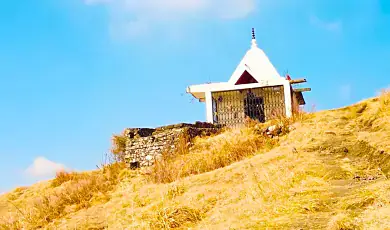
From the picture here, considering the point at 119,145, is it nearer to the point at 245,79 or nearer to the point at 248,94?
the point at 248,94

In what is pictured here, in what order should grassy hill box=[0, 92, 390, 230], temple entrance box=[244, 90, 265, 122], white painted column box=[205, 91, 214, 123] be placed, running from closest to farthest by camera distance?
grassy hill box=[0, 92, 390, 230] → temple entrance box=[244, 90, 265, 122] → white painted column box=[205, 91, 214, 123]

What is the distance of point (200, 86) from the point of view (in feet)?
75.6

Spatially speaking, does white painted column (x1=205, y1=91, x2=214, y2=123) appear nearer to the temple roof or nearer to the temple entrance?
the temple roof

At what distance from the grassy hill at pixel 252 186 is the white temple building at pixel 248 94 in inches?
196

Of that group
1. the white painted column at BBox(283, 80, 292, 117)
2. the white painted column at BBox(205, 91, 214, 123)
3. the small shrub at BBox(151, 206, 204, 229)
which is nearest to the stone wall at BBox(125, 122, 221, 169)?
the white painted column at BBox(205, 91, 214, 123)

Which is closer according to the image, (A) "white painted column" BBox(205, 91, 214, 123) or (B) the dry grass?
(B) the dry grass

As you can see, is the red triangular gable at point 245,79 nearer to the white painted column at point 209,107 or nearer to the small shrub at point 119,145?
the white painted column at point 209,107

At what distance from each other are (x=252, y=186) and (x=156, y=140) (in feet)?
29.4

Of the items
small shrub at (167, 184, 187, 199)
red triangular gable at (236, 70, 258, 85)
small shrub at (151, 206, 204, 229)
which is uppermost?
red triangular gable at (236, 70, 258, 85)

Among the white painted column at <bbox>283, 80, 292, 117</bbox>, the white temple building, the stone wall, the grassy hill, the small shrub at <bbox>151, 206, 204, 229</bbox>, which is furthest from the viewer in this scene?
the white temple building

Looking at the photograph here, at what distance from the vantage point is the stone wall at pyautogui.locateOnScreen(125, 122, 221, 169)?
1708 cm

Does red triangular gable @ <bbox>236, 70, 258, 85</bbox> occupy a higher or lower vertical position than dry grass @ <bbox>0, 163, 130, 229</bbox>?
higher

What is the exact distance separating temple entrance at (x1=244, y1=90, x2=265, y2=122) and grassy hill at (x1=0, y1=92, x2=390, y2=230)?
16.3 feet

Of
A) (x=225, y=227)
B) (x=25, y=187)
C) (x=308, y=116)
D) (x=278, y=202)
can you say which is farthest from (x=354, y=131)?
(x=25, y=187)
